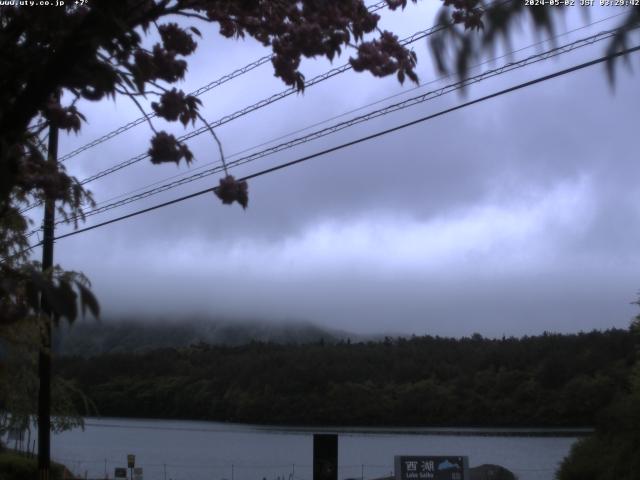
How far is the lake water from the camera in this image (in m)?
36.7

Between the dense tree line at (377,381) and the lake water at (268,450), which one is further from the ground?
the dense tree line at (377,381)

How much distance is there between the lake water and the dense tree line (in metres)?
0.95

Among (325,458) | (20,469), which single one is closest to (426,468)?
(325,458)

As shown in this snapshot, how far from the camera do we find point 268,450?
4594 cm

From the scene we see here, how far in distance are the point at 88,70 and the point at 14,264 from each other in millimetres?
7523

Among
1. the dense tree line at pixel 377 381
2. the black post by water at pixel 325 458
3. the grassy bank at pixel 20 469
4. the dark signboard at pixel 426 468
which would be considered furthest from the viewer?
the dense tree line at pixel 377 381

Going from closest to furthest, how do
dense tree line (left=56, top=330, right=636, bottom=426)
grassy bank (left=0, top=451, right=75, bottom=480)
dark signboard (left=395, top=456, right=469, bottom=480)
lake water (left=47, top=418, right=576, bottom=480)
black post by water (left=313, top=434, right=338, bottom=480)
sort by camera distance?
black post by water (left=313, top=434, right=338, bottom=480), dark signboard (left=395, top=456, right=469, bottom=480), grassy bank (left=0, top=451, right=75, bottom=480), dense tree line (left=56, top=330, right=636, bottom=426), lake water (left=47, top=418, right=576, bottom=480)

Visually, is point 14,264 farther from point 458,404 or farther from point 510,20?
point 458,404

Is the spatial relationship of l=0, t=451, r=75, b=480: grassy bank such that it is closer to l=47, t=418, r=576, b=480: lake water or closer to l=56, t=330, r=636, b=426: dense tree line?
l=47, t=418, r=576, b=480: lake water

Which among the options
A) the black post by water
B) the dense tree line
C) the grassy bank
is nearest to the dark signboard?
the black post by water

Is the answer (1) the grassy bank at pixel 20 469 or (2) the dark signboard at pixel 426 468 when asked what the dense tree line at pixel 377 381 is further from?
(2) the dark signboard at pixel 426 468

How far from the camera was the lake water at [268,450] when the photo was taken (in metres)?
36.7

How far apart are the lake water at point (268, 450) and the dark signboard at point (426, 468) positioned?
42.4 feet

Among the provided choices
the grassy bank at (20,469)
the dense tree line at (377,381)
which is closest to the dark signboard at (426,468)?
the grassy bank at (20,469)
